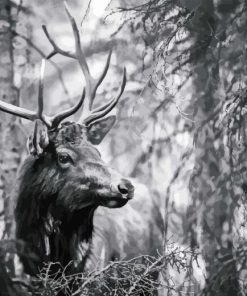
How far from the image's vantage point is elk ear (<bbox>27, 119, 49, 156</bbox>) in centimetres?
331

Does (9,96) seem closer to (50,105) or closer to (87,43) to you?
(50,105)

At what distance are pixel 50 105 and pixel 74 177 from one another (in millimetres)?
425

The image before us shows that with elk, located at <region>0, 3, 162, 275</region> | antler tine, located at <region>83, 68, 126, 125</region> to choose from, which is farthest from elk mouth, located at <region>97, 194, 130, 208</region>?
antler tine, located at <region>83, 68, 126, 125</region>

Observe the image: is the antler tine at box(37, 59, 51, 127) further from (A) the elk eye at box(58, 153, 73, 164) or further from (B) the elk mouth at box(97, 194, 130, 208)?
(B) the elk mouth at box(97, 194, 130, 208)

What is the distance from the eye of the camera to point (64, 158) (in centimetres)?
332

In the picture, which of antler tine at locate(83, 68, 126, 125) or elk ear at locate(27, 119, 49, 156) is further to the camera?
antler tine at locate(83, 68, 126, 125)

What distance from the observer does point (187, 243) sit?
3629 millimetres

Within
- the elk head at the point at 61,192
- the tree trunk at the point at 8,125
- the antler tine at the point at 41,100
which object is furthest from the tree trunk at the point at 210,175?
the tree trunk at the point at 8,125

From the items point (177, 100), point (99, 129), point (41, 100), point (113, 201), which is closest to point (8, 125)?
point (41, 100)

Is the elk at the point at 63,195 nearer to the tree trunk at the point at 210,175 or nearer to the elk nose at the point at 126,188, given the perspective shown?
the elk nose at the point at 126,188

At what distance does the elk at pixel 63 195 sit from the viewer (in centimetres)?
329

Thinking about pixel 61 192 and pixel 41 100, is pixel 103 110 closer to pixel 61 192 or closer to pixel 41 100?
pixel 41 100

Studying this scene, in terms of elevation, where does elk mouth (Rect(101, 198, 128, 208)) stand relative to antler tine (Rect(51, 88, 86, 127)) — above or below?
below

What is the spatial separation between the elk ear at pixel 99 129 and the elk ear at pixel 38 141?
230 mm
